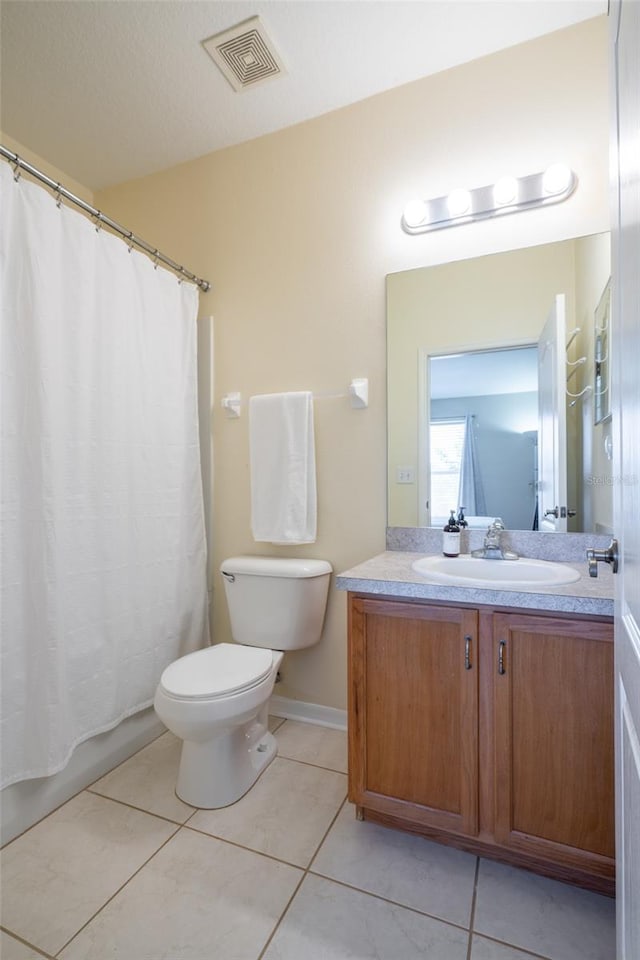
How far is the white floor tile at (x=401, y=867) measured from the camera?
3.84ft

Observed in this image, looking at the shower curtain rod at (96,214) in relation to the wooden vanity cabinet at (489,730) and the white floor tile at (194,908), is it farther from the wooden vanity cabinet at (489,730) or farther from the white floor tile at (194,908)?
the white floor tile at (194,908)

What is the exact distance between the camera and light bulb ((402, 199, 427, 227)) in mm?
1753

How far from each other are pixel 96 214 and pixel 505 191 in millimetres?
1487

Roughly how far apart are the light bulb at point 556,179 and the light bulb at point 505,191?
9 cm

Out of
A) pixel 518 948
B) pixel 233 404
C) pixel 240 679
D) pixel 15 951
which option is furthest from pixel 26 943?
pixel 233 404

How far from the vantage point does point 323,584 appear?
191cm

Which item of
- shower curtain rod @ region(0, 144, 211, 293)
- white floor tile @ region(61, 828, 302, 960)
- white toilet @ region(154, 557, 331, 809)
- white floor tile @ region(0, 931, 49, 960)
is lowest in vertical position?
white floor tile @ region(0, 931, 49, 960)

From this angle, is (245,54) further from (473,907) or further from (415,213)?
(473,907)

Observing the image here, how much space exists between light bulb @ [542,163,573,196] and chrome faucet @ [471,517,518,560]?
3.78ft

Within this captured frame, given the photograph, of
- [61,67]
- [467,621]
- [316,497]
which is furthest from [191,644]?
[61,67]

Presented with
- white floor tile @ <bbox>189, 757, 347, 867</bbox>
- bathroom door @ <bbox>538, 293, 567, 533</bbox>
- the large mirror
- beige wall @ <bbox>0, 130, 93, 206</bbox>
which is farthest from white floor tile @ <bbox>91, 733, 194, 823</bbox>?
beige wall @ <bbox>0, 130, 93, 206</bbox>

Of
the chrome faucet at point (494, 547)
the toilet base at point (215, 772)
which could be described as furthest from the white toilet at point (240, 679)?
the chrome faucet at point (494, 547)

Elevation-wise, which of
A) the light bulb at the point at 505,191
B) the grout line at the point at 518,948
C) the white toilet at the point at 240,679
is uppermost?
the light bulb at the point at 505,191

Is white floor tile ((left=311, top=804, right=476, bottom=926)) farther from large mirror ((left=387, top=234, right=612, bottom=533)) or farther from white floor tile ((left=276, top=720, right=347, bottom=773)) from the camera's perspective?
large mirror ((left=387, top=234, right=612, bottom=533))
